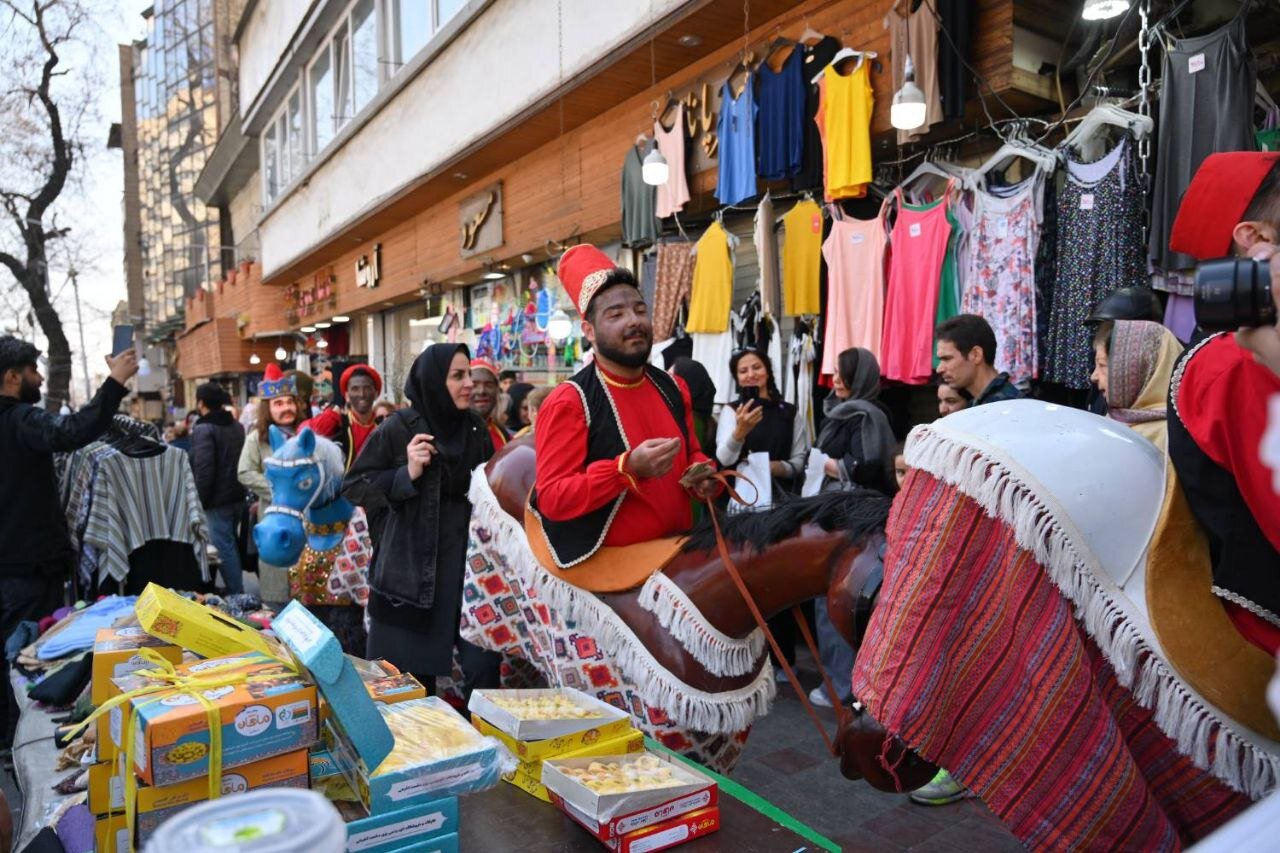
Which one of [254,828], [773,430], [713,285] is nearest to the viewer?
[254,828]

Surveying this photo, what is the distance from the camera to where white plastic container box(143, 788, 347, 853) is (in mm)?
714

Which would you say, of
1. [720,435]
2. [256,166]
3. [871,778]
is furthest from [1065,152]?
[256,166]

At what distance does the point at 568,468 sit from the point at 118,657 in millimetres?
1153

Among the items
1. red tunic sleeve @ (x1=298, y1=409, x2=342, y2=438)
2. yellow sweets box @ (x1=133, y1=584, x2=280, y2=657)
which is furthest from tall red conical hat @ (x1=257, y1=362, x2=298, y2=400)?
yellow sweets box @ (x1=133, y1=584, x2=280, y2=657)

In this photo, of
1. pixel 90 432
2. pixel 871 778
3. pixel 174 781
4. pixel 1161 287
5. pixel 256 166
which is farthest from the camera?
pixel 256 166

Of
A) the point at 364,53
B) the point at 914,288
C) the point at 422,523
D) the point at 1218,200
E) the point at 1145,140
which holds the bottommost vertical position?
the point at 422,523

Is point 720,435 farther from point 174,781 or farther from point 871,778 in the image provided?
point 174,781

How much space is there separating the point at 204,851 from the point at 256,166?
29.4 m

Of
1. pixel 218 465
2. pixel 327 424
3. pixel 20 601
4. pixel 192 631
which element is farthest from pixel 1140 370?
pixel 218 465

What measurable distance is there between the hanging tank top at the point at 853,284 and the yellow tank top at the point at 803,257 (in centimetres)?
14

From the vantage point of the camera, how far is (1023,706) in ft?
4.51

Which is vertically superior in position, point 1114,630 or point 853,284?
point 853,284

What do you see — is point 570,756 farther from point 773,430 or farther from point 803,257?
point 803,257

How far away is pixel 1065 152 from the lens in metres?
4.50
